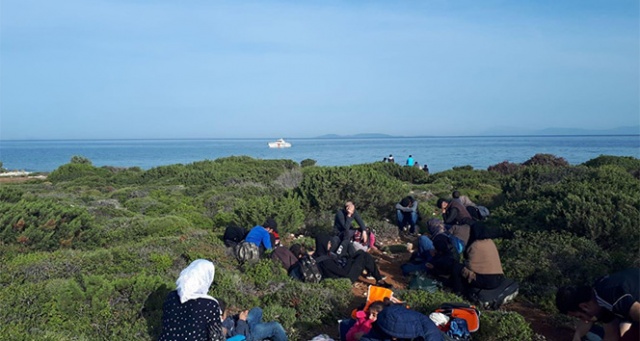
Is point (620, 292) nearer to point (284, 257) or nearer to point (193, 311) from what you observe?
point (193, 311)

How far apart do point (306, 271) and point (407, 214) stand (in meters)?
4.89

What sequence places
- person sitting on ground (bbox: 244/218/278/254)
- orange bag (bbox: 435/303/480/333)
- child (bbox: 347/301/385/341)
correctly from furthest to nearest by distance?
1. person sitting on ground (bbox: 244/218/278/254)
2. orange bag (bbox: 435/303/480/333)
3. child (bbox: 347/301/385/341)

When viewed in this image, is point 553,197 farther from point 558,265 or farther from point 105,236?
point 105,236

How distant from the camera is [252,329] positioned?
204 inches

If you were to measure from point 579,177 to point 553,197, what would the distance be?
3.44 metres

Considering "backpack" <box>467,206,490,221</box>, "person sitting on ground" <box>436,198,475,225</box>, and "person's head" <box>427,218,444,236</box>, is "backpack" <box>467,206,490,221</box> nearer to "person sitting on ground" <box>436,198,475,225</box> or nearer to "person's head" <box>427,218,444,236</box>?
"person sitting on ground" <box>436,198,475,225</box>

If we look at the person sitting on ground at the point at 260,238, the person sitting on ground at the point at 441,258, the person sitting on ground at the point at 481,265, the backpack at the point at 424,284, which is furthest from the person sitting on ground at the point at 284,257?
the person sitting on ground at the point at 481,265

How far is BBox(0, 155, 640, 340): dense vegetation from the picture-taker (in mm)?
5410

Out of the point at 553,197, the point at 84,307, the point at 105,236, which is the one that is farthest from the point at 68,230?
the point at 553,197

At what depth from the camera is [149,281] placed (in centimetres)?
591

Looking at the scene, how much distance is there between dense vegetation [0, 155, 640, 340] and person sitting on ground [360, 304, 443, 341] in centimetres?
133

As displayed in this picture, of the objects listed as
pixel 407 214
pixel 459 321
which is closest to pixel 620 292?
pixel 459 321

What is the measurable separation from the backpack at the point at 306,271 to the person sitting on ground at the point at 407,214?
14.6 feet

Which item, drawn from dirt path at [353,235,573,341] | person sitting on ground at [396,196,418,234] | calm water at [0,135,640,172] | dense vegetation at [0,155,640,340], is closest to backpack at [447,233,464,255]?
dense vegetation at [0,155,640,340]
